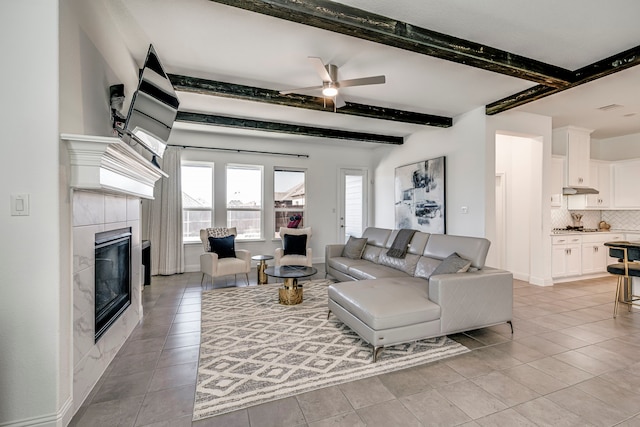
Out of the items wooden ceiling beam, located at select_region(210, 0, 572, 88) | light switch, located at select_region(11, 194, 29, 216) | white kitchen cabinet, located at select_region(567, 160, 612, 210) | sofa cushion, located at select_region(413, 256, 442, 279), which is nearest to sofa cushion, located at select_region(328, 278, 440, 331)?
sofa cushion, located at select_region(413, 256, 442, 279)

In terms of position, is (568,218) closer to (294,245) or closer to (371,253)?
(371,253)

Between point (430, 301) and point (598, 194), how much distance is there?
5534mm

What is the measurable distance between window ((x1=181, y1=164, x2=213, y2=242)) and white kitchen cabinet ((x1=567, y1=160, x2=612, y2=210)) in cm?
723

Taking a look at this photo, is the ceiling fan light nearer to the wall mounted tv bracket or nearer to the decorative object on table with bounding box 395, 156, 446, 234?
the wall mounted tv bracket

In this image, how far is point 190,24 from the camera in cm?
244

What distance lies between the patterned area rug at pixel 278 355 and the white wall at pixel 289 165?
287cm

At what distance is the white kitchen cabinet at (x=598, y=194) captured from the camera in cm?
548

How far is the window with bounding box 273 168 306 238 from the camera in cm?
642

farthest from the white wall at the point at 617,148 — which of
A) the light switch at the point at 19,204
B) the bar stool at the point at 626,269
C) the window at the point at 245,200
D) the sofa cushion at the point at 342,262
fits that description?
the light switch at the point at 19,204

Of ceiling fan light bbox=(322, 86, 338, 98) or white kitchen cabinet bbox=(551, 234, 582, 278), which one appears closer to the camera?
ceiling fan light bbox=(322, 86, 338, 98)

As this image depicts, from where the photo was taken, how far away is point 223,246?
190 inches

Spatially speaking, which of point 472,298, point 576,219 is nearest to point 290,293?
point 472,298

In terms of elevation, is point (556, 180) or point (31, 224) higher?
point (556, 180)

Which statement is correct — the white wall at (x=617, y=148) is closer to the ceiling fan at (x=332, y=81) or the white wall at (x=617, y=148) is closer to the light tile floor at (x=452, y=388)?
the light tile floor at (x=452, y=388)
